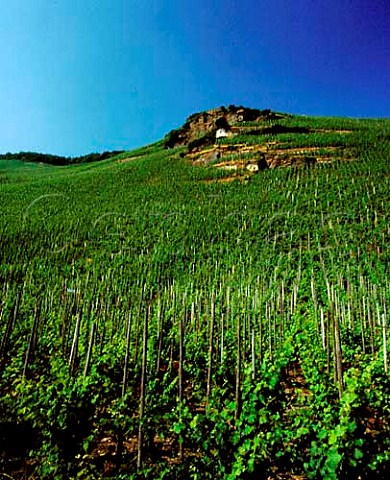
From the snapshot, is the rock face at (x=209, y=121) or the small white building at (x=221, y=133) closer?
the small white building at (x=221, y=133)

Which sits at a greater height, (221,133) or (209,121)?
(209,121)

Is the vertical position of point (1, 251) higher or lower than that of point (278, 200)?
lower

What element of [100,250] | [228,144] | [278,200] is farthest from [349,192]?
[228,144]

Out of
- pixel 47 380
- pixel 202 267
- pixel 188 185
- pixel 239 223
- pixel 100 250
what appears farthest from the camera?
pixel 188 185

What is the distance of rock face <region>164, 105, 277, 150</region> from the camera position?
67438 millimetres

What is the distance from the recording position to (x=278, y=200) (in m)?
31.8

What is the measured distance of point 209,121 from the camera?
227 ft

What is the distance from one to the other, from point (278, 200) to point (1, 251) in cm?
2161

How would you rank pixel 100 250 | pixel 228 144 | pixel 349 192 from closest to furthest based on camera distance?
pixel 100 250 → pixel 349 192 → pixel 228 144

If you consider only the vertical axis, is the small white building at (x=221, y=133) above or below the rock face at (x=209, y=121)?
below

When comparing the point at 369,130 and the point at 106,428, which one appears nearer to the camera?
the point at 106,428

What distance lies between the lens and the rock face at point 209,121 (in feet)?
221

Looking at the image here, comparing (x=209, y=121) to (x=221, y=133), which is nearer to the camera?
(x=221, y=133)

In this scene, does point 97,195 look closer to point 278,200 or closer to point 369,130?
point 278,200
